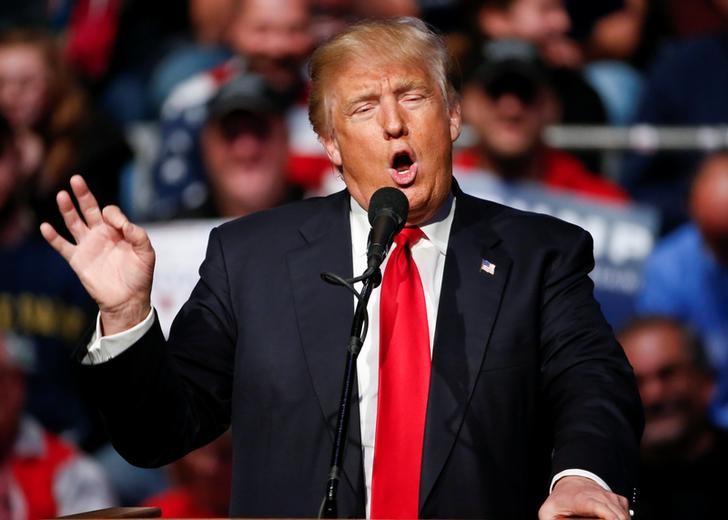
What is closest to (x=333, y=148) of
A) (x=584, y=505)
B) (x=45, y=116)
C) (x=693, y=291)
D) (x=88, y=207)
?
(x=88, y=207)

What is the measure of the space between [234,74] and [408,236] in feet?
9.98

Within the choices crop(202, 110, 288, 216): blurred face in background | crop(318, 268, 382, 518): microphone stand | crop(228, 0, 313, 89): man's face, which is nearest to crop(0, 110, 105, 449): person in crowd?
crop(202, 110, 288, 216): blurred face in background

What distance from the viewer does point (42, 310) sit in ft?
18.3

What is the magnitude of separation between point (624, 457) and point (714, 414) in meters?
2.64

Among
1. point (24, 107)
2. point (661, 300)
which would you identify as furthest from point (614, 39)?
point (24, 107)

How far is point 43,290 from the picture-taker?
5582 millimetres

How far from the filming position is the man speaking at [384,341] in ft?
7.43

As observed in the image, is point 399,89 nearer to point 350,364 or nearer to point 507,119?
point 350,364

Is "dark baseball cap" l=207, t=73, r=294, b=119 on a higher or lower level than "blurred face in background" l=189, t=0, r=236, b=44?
lower

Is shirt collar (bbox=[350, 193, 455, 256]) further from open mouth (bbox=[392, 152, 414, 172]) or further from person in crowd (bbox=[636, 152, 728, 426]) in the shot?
person in crowd (bbox=[636, 152, 728, 426])

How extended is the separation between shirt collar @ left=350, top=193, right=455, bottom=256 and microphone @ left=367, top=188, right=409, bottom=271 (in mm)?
336

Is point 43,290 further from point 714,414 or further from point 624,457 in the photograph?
point 624,457

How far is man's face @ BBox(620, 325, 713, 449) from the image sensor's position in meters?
4.80

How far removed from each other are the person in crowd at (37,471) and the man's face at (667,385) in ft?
7.35
